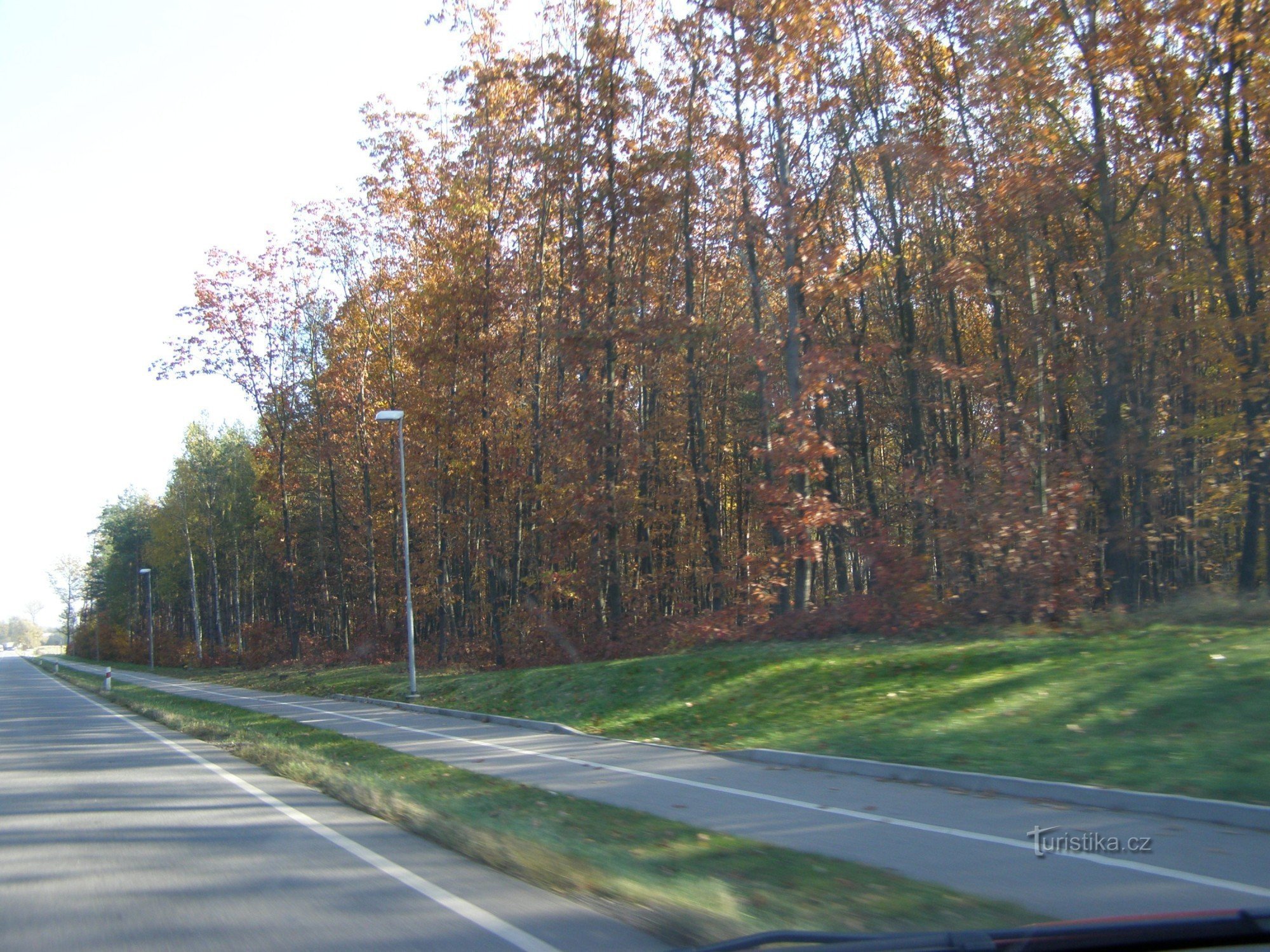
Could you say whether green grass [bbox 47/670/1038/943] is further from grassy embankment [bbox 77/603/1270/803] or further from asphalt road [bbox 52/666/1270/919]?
grassy embankment [bbox 77/603/1270/803]

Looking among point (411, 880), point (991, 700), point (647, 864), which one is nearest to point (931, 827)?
point (647, 864)

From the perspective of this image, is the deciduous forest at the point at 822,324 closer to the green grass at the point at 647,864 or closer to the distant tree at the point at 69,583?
the green grass at the point at 647,864

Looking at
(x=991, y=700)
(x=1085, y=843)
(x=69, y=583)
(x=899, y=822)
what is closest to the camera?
(x=1085, y=843)

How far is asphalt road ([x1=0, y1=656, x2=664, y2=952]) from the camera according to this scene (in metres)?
5.28

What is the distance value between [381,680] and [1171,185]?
25794mm

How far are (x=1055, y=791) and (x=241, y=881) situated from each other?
7.24 m

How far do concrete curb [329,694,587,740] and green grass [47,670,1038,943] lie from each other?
479 cm

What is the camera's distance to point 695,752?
13773mm

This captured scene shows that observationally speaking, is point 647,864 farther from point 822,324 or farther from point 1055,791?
point 822,324

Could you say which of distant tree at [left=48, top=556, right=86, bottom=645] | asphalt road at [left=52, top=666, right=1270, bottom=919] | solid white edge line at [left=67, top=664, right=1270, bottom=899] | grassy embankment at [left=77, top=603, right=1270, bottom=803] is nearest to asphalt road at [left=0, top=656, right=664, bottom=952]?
asphalt road at [left=52, top=666, right=1270, bottom=919]

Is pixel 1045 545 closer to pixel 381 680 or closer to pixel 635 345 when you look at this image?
pixel 635 345

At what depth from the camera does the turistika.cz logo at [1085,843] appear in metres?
7.00

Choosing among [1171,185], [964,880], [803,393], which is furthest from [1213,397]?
[964,880]

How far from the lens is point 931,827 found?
820cm
